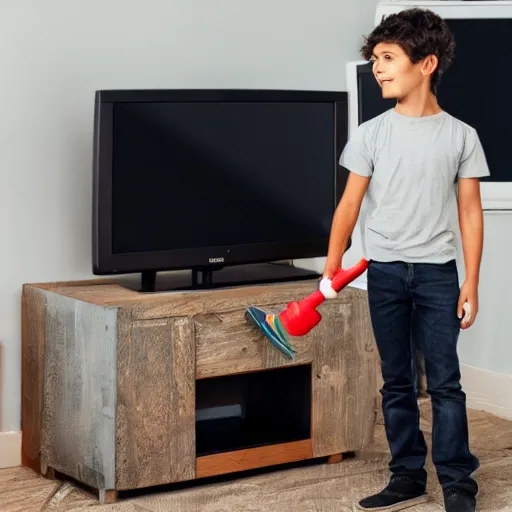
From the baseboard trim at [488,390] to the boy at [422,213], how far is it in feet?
3.37

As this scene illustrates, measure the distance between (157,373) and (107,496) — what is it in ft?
1.00

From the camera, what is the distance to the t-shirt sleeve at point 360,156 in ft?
8.02

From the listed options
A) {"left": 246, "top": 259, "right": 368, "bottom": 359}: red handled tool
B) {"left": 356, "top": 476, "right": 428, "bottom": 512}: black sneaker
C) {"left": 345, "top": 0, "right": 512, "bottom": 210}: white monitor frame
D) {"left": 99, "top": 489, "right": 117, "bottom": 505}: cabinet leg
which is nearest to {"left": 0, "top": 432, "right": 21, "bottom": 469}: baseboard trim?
{"left": 99, "top": 489, "right": 117, "bottom": 505}: cabinet leg

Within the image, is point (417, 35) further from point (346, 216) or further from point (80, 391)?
point (80, 391)

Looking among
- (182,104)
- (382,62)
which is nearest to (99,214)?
(182,104)

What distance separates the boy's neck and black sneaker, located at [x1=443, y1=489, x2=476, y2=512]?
810 mm

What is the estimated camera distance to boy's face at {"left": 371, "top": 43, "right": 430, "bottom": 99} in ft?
7.75

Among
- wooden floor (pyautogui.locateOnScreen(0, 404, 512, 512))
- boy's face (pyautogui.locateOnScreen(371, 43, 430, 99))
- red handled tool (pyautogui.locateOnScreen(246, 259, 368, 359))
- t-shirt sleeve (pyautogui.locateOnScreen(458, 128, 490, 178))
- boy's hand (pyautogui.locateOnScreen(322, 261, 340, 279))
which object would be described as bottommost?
wooden floor (pyautogui.locateOnScreen(0, 404, 512, 512))

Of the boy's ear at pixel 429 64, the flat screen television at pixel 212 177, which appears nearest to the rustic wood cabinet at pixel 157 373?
the flat screen television at pixel 212 177

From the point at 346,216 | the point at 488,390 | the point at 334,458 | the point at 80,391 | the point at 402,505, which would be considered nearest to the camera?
the point at 346,216

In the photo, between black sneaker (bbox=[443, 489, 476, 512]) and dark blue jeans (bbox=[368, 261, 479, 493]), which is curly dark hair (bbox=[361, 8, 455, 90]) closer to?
dark blue jeans (bbox=[368, 261, 479, 493])

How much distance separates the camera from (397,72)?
237 cm

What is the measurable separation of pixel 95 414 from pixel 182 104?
78 cm

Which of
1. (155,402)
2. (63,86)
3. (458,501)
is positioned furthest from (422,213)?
(63,86)
